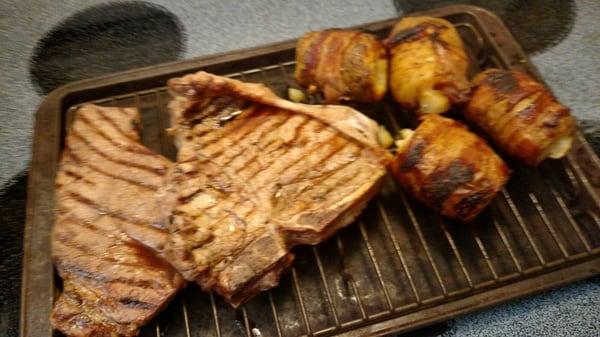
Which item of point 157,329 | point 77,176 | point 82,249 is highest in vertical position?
point 77,176

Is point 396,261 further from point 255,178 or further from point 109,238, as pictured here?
point 109,238

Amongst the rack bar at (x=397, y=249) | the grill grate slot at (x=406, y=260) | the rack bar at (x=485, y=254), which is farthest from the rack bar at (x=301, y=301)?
the rack bar at (x=485, y=254)

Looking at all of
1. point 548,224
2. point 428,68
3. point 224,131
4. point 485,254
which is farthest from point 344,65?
point 548,224

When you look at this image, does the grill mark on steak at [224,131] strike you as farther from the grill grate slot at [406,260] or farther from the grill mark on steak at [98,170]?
the grill grate slot at [406,260]

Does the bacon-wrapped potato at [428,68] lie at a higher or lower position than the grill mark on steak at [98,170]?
higher

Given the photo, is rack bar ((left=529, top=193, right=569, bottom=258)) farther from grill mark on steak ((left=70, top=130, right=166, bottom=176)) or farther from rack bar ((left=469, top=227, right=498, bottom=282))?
grill mark on steak ((left=70, top=130, right=166, bottom=176))

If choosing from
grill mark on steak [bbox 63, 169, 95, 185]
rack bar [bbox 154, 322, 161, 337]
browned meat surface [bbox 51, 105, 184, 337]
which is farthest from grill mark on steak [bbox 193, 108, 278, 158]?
rack bar [bbox 154, 322, 161, 337]
